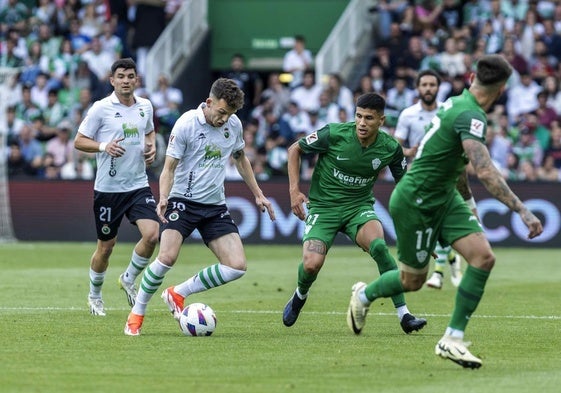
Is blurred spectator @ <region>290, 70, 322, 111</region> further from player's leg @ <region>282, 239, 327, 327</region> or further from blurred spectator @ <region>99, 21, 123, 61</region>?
player's leg @ <region>282, 239, 327, 327</region>

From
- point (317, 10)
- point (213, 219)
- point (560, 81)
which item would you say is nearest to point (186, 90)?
point (317, 10)

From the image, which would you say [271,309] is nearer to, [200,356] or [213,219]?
[213,219]

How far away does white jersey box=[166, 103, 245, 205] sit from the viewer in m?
12.4

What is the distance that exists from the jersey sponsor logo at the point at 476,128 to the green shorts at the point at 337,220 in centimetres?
309

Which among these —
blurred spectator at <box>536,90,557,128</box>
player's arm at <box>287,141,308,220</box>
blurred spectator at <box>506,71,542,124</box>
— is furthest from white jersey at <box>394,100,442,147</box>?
blurred spectator at <box>506,71,542,124</box>

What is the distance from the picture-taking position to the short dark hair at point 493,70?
9.81 meters

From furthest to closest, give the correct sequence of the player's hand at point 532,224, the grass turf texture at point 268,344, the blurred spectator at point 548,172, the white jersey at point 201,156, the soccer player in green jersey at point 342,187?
the blurred spectator at point 548,172
the soccer player in green jersey at point 342,187
the white jersey at point 201,156
the player's hand at point 532,224
the grass turf texture at point 268,344

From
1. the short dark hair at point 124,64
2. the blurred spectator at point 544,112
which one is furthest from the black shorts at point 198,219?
the blurred spectator at point 544,112

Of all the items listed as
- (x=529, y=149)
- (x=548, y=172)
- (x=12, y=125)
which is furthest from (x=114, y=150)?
(x=12, y=125)

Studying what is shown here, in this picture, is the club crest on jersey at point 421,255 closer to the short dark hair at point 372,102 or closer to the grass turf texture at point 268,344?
the grass turf texture at point 268,344

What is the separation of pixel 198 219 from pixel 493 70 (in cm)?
383

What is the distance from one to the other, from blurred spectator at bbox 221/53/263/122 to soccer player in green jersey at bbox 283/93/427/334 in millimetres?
16082

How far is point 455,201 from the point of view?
416 inches

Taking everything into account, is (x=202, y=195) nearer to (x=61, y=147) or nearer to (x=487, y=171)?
(x=487, y=171)
